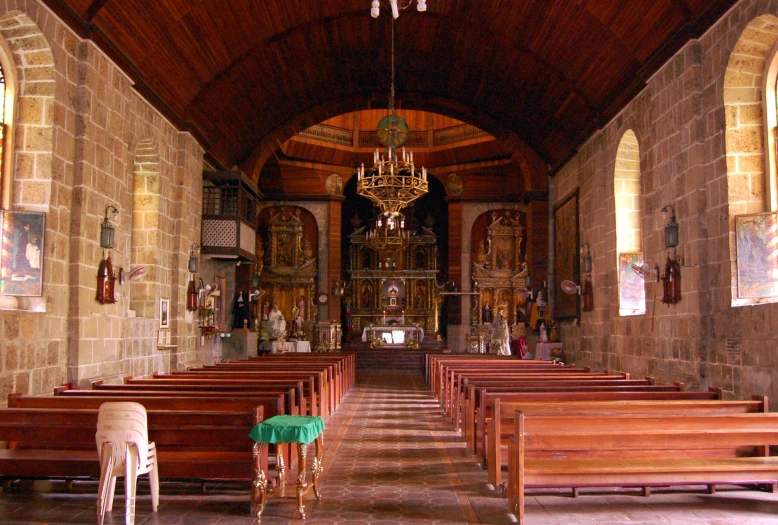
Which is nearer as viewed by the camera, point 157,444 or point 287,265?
point 157,444

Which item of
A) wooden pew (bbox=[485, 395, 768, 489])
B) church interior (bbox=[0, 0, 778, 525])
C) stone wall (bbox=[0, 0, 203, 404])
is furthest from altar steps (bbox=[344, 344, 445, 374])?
wooden pew (bbox=[485, 395, 768, 489])

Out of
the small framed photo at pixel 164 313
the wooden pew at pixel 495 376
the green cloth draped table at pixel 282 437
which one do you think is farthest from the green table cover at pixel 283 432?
the small framed photo at pixel 164 313

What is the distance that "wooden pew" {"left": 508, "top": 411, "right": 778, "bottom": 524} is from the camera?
214 inches

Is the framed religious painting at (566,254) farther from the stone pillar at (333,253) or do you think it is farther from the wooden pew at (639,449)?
the wooden pew at (639,449)

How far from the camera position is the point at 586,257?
1689cm

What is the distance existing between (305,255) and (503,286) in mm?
7969

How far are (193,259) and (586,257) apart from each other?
937cm

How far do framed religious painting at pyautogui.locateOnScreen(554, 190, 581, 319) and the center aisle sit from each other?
7.51 m

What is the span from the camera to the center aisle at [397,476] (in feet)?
18.5

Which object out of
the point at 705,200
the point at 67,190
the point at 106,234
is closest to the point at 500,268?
the point at 705,200

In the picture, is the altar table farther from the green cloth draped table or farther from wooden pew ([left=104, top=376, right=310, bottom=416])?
the green cloth draped table

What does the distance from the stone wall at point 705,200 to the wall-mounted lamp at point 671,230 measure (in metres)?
0.11

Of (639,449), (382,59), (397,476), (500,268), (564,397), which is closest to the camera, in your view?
(639,449)

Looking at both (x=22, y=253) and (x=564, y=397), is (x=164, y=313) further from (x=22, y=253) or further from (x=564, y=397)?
(x=564, y=397)
